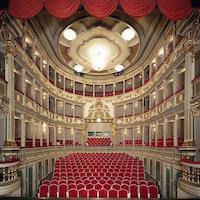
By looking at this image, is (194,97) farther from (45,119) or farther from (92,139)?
(92,139)

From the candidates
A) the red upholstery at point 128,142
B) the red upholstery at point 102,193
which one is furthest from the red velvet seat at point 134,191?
the red upholstery at point 128,142

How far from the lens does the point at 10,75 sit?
1051 cm

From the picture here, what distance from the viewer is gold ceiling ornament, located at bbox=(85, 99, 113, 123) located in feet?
82.3

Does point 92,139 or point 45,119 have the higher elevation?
point 45,119

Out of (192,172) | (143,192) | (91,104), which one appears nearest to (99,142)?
(91,104)

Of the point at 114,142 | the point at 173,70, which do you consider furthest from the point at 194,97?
the point at 114,142

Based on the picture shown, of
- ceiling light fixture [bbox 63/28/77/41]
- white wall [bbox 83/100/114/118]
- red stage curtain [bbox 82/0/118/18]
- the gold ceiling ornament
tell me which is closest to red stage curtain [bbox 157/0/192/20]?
red stage curtain [bbox 82/0/118/18]

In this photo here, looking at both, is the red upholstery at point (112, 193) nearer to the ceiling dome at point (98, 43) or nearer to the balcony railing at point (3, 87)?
the balcony railing at point (3, 87)

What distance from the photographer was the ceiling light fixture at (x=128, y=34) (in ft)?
52.1

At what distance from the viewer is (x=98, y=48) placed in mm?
18422

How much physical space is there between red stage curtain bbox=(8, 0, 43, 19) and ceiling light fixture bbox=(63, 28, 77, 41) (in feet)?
25.0

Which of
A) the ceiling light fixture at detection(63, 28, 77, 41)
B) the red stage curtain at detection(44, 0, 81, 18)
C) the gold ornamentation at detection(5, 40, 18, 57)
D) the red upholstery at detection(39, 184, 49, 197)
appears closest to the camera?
the red stage curtain at detection(44, 0, 81, 18)

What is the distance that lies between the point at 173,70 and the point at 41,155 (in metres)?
9.98

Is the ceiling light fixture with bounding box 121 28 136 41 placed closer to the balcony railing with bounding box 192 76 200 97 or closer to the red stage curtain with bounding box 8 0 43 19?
the balcony railing with bounding box 192 76 200 97
